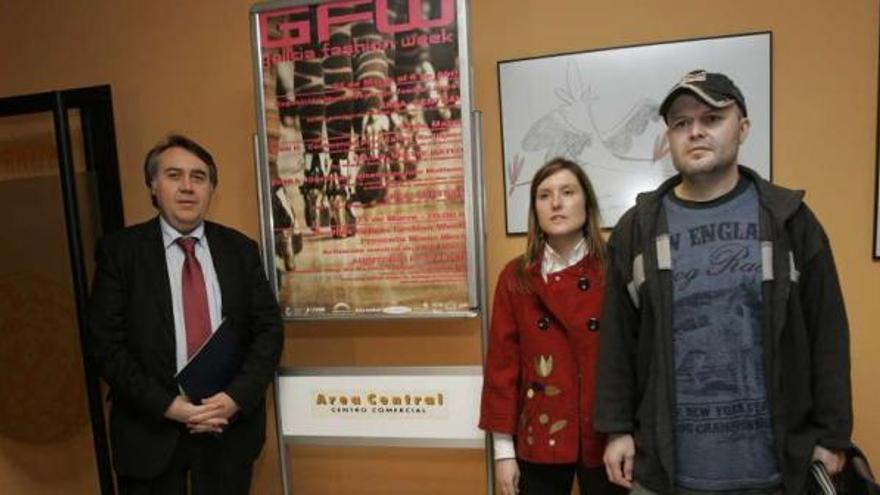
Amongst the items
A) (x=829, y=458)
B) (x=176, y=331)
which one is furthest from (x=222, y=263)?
(x=829, y=458)

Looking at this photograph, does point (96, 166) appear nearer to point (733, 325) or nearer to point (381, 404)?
point (381, 404)

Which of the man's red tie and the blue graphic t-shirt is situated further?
the man's red tie

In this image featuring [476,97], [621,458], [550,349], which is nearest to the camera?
[621,458]

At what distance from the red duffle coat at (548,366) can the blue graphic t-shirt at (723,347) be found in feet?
0.83

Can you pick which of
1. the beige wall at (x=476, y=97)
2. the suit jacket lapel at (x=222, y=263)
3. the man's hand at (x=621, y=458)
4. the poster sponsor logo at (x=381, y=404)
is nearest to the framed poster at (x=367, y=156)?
the suit jacket lapel at (x=222, y=263)

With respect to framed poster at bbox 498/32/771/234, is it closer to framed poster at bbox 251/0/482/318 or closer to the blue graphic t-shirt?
framed poster at bbox 251/0/482/318

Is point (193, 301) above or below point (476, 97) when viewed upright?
below

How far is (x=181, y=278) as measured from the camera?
1657 millimetres

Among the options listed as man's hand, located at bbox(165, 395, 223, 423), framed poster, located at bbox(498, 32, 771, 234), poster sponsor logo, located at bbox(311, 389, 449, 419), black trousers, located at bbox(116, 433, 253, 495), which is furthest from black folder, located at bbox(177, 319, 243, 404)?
framed poster, located at bbox(498, 32, 771, 234)

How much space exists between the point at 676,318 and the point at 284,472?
4.48 ft

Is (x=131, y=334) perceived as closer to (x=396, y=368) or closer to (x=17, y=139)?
(x=396, y=368)

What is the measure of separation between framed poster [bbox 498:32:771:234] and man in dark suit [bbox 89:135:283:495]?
0.95 meters

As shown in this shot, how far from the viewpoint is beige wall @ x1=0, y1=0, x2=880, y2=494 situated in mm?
1766

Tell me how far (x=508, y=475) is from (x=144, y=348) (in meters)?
1.07
